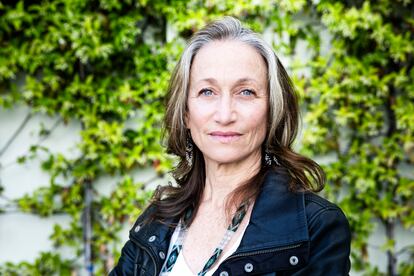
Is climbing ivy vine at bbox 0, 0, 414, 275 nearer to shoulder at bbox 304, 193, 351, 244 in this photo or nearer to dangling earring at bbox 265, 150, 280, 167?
dangling earring at bbox 265, 150, 280, 167

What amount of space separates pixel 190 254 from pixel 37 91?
88.9 inches

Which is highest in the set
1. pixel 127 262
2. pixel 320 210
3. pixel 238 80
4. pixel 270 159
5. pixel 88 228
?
pixel 238 80

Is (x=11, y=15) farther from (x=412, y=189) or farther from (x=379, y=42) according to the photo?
(x=412, y=189)

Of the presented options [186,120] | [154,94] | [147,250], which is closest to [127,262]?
[147,250]

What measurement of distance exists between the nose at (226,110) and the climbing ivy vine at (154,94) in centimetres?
198

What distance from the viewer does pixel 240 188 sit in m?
1.74

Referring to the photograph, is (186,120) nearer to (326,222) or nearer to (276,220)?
(276,220)

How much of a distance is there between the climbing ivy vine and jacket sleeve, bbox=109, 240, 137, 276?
67.8 inches

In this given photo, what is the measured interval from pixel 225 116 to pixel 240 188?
9.2 inches

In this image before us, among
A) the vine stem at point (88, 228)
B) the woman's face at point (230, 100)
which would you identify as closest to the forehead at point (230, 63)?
the woman's face at point (230, 100)

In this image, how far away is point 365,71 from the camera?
3.55m

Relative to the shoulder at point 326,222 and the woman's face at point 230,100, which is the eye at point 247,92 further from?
the shoulder at point 326,222

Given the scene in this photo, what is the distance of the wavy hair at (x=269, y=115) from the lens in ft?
5.59

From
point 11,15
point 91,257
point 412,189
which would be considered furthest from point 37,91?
point 412,189
